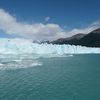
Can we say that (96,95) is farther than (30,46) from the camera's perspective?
No

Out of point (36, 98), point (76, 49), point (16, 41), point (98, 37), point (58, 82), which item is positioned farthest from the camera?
point (98, 37)

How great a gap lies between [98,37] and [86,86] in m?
122

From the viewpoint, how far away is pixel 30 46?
54.5 m

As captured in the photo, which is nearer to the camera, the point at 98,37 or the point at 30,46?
the point at 30,46

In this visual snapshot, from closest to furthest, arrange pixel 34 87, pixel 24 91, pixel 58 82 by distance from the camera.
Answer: pixel 24 91 < pixel 34 87 < pixel 58 82

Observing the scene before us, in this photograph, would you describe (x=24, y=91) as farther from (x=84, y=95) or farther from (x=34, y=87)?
(x=84, y=95)

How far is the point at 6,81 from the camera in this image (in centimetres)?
1761

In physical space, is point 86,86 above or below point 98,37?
below

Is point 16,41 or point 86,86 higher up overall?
point 16,41

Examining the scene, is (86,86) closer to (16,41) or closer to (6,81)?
(6,81)

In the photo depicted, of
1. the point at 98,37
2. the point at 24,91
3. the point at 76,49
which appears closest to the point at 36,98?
the point at 24,91

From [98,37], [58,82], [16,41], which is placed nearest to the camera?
[58,82]

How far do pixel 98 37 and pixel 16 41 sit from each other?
92.2m

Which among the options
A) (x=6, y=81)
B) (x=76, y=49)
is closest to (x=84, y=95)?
(x=6, y=81)
